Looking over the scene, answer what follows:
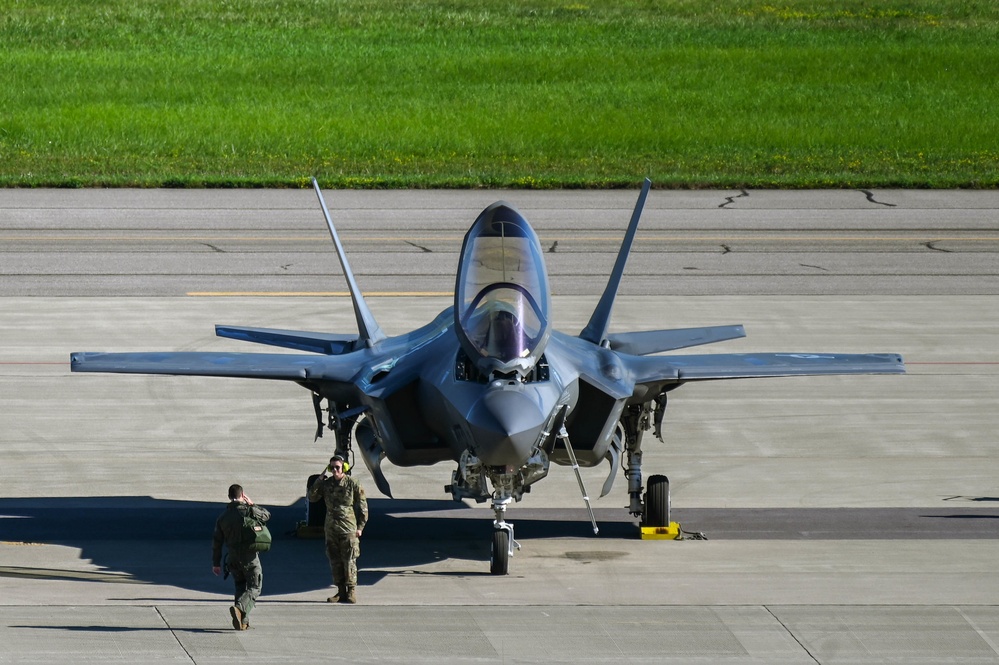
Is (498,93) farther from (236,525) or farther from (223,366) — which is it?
(236,525)

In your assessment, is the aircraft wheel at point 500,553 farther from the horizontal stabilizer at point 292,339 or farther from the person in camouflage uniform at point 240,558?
the horizontal stabilizer at point 292,339

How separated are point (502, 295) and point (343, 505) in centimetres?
223

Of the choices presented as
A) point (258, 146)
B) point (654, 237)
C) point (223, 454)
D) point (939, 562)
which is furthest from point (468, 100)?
point (939, 562)

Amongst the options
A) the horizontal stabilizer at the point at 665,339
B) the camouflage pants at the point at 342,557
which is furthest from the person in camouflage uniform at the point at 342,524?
the horizontal stabilizer at the point at 665,339

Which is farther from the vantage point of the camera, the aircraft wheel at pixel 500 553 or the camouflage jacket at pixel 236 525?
the aircraft wheel at pixel 500 553

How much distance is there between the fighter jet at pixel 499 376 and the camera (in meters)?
12.3

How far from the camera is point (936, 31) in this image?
212 ft

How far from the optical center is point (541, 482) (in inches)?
639

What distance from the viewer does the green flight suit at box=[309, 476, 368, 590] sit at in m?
12.3

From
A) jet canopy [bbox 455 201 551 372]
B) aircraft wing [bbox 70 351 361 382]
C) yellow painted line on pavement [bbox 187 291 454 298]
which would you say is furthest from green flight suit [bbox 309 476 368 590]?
yellow painted line on pavement [bbox 187 291 454 298]

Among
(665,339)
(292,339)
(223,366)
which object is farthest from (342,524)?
(665,339)

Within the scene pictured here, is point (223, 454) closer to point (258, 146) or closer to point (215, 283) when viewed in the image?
point (215, 283)

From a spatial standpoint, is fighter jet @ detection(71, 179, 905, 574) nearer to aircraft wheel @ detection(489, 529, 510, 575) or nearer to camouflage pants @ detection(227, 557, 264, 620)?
aircraft wheel @ detection(489, 529, 510, 575)

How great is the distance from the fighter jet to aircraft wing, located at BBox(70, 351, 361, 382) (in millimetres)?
14
